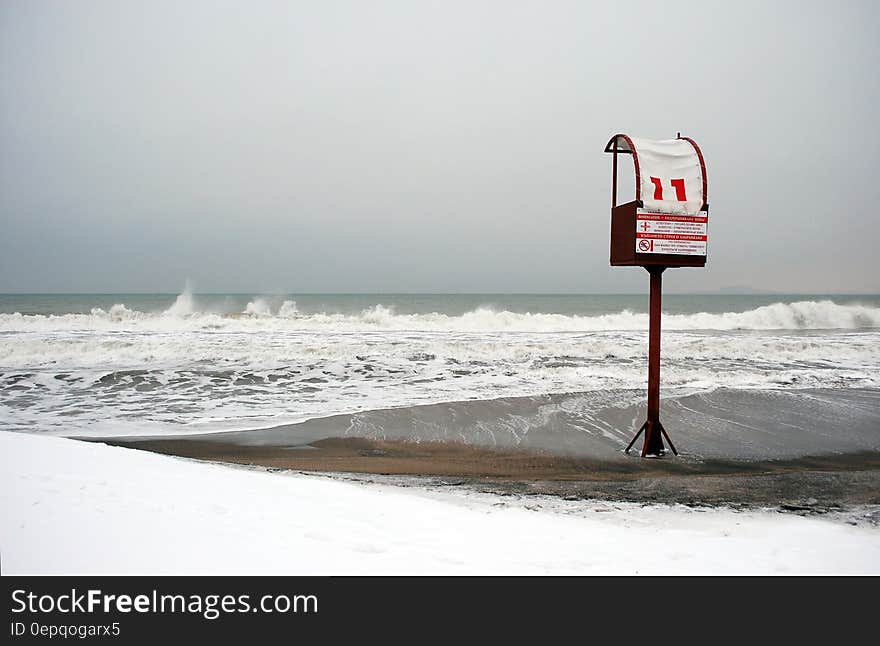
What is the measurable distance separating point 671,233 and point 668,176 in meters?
0.84

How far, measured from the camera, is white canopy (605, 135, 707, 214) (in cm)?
826

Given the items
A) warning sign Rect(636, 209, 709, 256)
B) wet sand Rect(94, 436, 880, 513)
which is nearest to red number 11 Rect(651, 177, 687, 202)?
warning sign Rect(636, 209, 709, 256)

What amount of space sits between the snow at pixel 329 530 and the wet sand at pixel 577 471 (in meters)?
0.74

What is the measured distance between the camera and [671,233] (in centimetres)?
833

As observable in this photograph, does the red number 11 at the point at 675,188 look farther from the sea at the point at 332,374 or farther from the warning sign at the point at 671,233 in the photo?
the sea at the point at 332,374

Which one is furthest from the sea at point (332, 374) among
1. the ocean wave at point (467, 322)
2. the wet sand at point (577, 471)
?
the ocean wave at point (467, 322)

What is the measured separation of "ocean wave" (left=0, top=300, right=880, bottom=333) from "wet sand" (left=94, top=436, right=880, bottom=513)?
21.6m

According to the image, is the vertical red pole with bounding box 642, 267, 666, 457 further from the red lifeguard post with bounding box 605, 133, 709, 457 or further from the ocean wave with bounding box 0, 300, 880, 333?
the ocean wave with bounding box 0, 300, 880, 333

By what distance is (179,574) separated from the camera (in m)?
3.34

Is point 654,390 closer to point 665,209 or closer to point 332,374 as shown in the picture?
point 665,209

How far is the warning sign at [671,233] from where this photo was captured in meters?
8.22

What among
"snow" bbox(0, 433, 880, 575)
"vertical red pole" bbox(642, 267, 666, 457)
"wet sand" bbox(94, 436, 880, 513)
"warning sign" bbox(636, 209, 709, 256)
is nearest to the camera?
"snow" bbox(0, 433, 880, 575)
